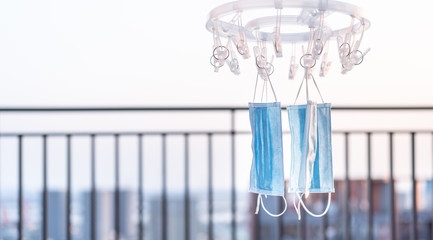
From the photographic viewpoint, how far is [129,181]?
293 cm

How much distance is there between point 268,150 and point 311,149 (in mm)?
139

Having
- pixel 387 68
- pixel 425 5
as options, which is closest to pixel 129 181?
pixel 387 68

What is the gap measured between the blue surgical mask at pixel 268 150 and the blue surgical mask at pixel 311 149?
2.1 inches

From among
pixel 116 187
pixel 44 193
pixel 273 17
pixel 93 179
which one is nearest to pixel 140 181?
pixel 116 187

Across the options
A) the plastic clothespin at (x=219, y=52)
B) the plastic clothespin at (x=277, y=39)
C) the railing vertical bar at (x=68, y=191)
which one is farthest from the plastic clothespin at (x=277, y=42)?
the railing vertical bar at (x=68, y=191)

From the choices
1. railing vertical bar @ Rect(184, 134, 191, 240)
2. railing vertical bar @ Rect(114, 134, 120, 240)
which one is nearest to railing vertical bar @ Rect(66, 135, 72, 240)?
railing vertical bar @ Rect(114, 134, 120, 240)

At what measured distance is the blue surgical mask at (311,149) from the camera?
1.64 m

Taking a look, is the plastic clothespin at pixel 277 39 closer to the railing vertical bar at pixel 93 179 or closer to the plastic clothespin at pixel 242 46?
the plastic clothespin at pixel 242 46

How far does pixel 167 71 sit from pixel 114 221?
1.14 metres

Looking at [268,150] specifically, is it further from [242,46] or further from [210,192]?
[210,192]

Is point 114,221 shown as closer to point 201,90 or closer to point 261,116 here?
point 201,90

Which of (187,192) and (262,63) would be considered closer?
(262,63)

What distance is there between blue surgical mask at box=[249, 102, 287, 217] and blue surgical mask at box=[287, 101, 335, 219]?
0.17ft

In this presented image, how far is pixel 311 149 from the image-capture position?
1.64m
